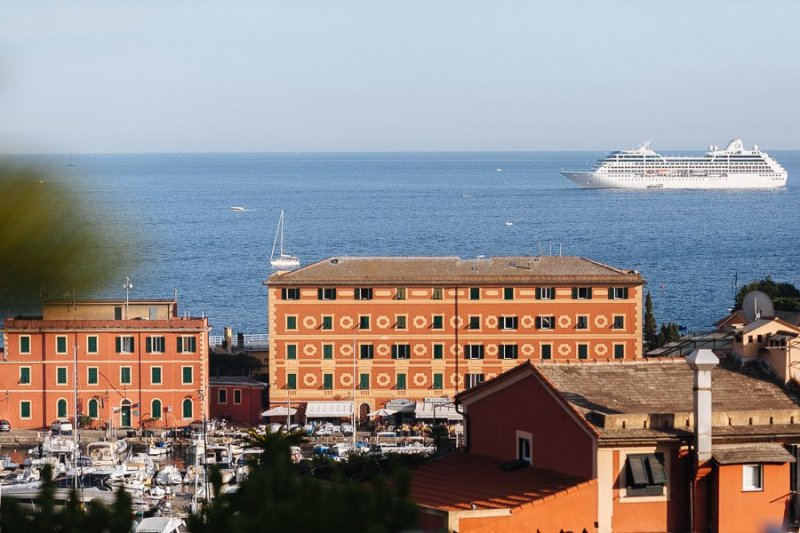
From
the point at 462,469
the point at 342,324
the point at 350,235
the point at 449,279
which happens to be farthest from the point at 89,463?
the point at 350,235

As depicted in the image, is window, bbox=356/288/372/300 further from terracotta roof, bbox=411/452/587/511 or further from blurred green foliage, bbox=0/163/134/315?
blurred green foliage, bbox=0/163/134/315

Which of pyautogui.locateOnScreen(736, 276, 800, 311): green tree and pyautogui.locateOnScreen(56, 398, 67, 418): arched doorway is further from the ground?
pyautogui.locateOnScreen(736, 276, 800, 311): green tree

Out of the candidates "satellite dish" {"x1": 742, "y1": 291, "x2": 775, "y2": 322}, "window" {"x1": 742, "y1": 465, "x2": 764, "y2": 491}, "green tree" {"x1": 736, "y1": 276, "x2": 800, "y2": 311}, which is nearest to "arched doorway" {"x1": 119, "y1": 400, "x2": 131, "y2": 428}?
"green tree" {"x1": 736, "y1": 276, "x2": 800, "y2": 311}

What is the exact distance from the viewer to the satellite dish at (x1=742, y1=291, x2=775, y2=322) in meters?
16.2

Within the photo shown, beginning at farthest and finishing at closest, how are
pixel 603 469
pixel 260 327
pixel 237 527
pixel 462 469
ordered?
pixel 260 327 < pixel 462 469 < pixel 603 469 < pixel 237 527

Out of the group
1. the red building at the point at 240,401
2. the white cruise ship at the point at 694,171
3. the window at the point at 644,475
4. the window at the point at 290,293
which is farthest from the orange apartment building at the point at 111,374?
the white cruise ship at the point at 694,171

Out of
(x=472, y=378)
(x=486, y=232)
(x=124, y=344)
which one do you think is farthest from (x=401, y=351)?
(x=486, y=232)

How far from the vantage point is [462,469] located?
Answer: 12.3 meters

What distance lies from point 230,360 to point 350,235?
7273cm

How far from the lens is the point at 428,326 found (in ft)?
128

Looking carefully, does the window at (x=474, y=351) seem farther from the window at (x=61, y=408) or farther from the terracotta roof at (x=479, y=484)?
the terracotta roof at (x=479, y=484)

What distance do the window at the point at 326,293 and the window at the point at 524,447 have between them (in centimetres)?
2639

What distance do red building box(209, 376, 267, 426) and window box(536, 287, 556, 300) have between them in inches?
293

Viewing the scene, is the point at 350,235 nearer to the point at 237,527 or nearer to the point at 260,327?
the point at 260,327
